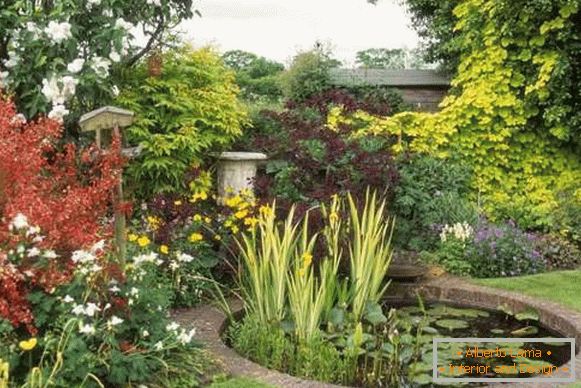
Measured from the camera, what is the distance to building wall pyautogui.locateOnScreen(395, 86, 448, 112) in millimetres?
10727

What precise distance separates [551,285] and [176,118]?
11.5 feet

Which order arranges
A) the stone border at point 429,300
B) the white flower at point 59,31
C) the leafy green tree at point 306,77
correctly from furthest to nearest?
the leafy green tree at point 306,77, the white flower at point 59,31, the stone border at point 429,300

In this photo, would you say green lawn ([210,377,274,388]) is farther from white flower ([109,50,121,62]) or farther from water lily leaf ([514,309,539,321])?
white flower ([109,50,121,62])

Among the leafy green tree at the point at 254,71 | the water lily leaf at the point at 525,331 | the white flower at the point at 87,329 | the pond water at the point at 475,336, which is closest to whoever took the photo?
the white flower at the point at 87,329

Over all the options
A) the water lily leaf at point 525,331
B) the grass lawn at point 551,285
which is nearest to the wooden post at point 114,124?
the water lily leaf at point 525,331

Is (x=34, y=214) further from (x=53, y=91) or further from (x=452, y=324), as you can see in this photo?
(x=452, y=324)

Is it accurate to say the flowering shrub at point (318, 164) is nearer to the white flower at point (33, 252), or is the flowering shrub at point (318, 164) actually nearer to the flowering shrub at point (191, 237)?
the flowering shrub at point (191, 237)

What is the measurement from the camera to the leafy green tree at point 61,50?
5914mm

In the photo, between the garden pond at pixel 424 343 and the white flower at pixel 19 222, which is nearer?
the white flower at pixel 19 222

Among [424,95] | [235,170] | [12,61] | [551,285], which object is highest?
[12,61]

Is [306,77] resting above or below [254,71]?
below

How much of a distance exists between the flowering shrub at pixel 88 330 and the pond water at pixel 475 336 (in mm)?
1388

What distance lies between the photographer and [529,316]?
556 centimetres

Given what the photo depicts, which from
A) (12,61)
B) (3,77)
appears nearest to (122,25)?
(12,61)
